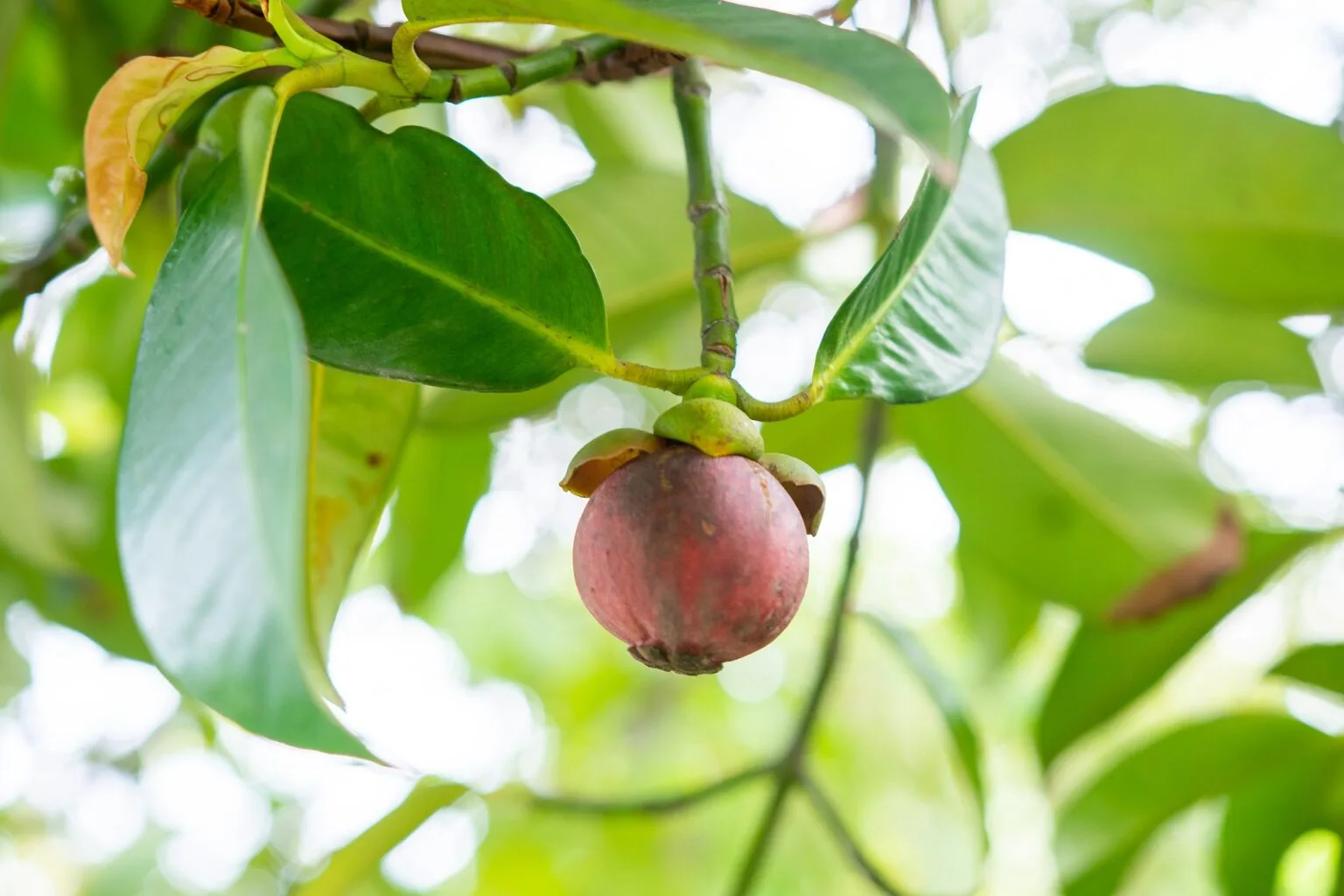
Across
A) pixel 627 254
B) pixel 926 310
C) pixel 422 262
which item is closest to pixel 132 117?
pixel 422 262

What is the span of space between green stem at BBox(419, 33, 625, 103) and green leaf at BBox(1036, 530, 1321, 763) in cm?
65

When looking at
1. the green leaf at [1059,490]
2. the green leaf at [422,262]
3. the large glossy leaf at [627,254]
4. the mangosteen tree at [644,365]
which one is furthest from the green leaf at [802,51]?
the green leaf at [1059,490]

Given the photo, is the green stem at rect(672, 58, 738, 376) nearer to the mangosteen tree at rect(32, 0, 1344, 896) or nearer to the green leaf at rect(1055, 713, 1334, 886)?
the mangosteen tree at rect(32, 0, 1344, 896)

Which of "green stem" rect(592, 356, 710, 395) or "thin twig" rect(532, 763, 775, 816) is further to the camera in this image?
"thin twig" rect(532, 763, 775, 816)

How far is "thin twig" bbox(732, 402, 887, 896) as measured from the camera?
0.95m

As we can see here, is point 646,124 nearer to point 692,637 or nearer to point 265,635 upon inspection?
point 692,637

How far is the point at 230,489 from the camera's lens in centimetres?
32

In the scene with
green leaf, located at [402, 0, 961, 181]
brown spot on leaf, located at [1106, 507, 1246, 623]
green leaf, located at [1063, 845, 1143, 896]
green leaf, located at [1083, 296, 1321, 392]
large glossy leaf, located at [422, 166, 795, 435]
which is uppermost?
green leaf, located at [402, 0, 961, 181]

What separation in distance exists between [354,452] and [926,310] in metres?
0.32

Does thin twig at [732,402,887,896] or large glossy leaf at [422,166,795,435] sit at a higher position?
large glossy leaf at [422,166,795,435]

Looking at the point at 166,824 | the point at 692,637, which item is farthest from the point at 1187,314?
the point at 166,824

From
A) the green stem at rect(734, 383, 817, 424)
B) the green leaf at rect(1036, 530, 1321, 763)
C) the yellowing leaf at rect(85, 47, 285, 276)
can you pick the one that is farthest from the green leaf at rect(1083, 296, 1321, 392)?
the yellowing leaf at rect(85, 47, 285, 276)

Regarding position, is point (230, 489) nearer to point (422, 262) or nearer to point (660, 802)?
point (422, 262)

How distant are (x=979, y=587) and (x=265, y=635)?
99 centimetres
